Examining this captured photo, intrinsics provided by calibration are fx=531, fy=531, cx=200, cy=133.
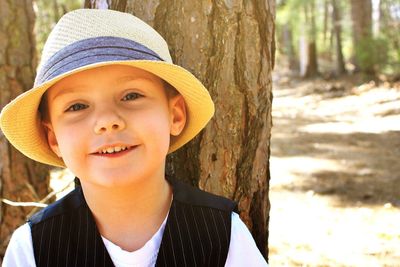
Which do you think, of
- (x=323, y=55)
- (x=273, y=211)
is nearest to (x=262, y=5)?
(x=273, y=211)

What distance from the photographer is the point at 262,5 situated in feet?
7.74

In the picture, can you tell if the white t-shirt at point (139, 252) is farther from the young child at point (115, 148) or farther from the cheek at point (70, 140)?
the cheek at point (70, 140)

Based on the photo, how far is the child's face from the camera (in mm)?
1657

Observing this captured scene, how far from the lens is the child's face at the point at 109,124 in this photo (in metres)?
1.66

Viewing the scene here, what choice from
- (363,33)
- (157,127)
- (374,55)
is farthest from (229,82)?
(363,33)

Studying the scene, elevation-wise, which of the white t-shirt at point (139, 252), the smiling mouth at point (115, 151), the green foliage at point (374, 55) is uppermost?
the smiling mouth at point (115, 151)

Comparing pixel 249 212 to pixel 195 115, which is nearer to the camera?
pixel 195 115

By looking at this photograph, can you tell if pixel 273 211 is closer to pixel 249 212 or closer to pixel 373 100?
pixel 249 212

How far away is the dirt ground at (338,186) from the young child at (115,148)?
7.05 feet

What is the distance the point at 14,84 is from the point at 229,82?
Result: 2135mm

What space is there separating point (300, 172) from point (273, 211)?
67.9 inches

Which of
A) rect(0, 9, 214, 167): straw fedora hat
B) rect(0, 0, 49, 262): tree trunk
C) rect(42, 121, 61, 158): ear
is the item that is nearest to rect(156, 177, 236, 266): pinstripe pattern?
rect(0, 9, 214, 167): straw fedora hat

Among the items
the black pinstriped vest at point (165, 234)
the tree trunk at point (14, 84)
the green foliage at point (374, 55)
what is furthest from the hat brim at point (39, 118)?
the green foliage at point (374, 55)

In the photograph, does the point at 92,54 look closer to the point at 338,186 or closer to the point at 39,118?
the point at 39,118
